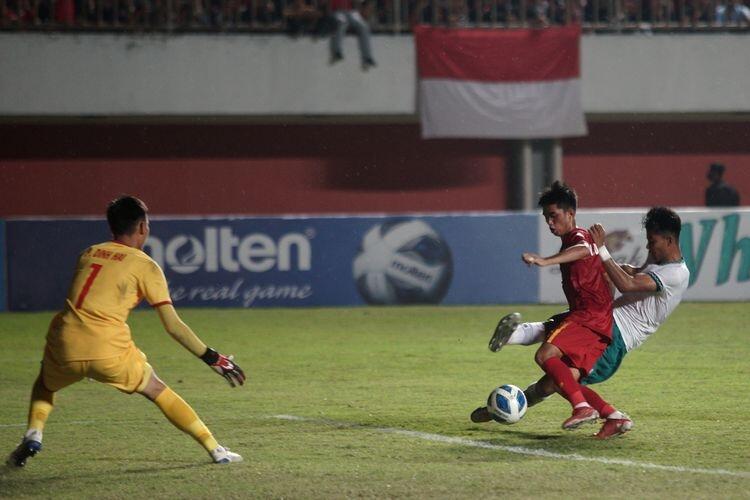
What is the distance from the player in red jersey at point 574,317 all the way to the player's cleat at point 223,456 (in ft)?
6.19

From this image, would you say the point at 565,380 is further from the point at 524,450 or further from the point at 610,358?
the point at 524,450

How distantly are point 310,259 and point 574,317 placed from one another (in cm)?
1191

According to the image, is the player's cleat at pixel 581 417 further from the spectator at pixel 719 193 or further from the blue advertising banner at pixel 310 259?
the spectator at pixel 719 193

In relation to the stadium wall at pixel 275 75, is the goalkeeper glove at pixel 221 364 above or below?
below

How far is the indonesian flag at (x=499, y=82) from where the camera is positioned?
25.0 meters

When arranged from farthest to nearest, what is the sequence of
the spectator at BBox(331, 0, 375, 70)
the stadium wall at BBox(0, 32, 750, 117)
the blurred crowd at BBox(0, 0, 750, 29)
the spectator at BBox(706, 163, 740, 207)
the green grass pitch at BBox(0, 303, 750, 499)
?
the spectator at BBox(331, 0, 375, 70) → the blurred crowd at BBox(0, 0, 750, 29) → the stadium wall at BBox(0, 32, 750, 117) → the spectator at BBox(706, 163, 740, 207) → the green grass pitch at BBox(0, 303, 750, 499)

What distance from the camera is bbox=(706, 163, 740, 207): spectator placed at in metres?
22.0

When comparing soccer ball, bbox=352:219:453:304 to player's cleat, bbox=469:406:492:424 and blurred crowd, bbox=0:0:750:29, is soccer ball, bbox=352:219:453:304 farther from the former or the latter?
player's cleat, bbox=469:406:492:424

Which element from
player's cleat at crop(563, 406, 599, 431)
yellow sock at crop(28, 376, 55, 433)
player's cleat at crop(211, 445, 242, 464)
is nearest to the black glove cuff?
player's cleat at crop(211, 445, 242, 464)

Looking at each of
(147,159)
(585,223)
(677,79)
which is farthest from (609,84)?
(147,159)

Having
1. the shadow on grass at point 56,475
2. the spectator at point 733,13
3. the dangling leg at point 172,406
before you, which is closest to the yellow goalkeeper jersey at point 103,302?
the dangling leg at point 172,406

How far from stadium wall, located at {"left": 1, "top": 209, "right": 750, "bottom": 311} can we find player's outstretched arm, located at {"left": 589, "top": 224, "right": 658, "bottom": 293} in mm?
11624

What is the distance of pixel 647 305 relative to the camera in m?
8.81

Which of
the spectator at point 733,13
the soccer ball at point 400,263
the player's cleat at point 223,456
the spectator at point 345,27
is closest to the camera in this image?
the player's cleat at point 223,456
